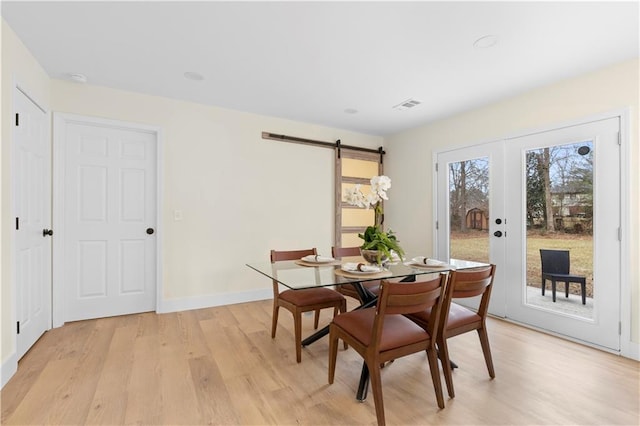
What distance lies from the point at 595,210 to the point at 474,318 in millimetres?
1679

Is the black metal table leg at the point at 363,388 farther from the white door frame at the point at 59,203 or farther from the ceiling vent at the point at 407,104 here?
the white door frame at the point at 59,203

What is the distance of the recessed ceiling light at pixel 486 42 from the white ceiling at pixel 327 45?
40 millimetres

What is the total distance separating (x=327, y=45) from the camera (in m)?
2.30

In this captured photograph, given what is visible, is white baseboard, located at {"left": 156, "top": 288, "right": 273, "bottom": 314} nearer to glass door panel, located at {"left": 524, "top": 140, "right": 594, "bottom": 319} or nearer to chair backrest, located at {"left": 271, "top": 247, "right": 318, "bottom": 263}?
chair backrest, located at {"left": 271, "top": 247, "right": 318, "bottom": 263}

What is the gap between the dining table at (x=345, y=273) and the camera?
6.22 feet

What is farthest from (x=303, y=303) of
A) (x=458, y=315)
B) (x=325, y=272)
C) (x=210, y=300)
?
(x=210, y=300)

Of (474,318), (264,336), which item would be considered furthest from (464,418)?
(264,336)

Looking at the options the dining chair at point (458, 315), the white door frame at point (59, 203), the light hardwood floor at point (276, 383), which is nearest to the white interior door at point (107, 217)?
the white door frame at point (59, 203)

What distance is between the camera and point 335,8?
1882 mm

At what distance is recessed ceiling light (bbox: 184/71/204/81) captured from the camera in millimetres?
2814

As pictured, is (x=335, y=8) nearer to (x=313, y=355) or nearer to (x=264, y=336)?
(x=313, y=355)

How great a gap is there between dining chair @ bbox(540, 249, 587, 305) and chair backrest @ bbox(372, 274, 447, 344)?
2.02 meters

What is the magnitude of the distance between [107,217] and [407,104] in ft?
11.9

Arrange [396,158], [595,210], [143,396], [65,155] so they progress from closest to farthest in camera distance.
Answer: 1. [143,396]
2. [595,210]
3. [65,155]
4. [396,158]
